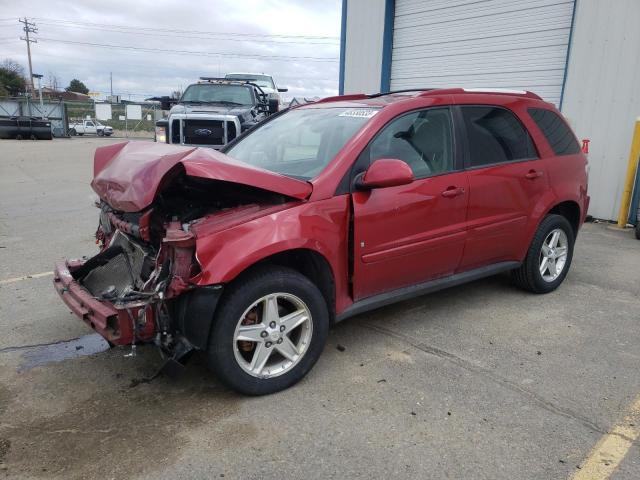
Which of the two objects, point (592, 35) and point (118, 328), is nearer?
point (118, 328)

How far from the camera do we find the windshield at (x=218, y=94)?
11.5 meters

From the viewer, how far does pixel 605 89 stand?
8414 millimetres

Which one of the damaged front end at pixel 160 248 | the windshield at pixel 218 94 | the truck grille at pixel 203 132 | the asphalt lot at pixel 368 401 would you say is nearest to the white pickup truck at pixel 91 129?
the windshield at pixel 218 94

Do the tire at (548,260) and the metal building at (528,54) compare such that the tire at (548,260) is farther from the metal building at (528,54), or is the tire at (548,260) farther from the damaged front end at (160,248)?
the metal building at (528,54)

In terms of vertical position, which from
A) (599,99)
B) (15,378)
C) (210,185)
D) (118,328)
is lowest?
(15,378)

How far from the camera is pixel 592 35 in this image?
8.45 m

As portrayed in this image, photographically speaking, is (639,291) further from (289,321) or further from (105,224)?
(105,224)

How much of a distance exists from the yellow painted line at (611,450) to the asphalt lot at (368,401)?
0.03m

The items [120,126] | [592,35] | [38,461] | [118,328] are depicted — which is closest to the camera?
[38,461]

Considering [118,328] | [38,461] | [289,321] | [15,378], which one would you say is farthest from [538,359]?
[15,378]

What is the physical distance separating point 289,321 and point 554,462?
5.11 feet

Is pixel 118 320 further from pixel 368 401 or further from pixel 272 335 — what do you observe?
pixel 368 401

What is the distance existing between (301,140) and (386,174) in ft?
3.42

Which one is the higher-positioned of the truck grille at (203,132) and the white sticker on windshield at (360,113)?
the white sticker on windshield at (360,113)
